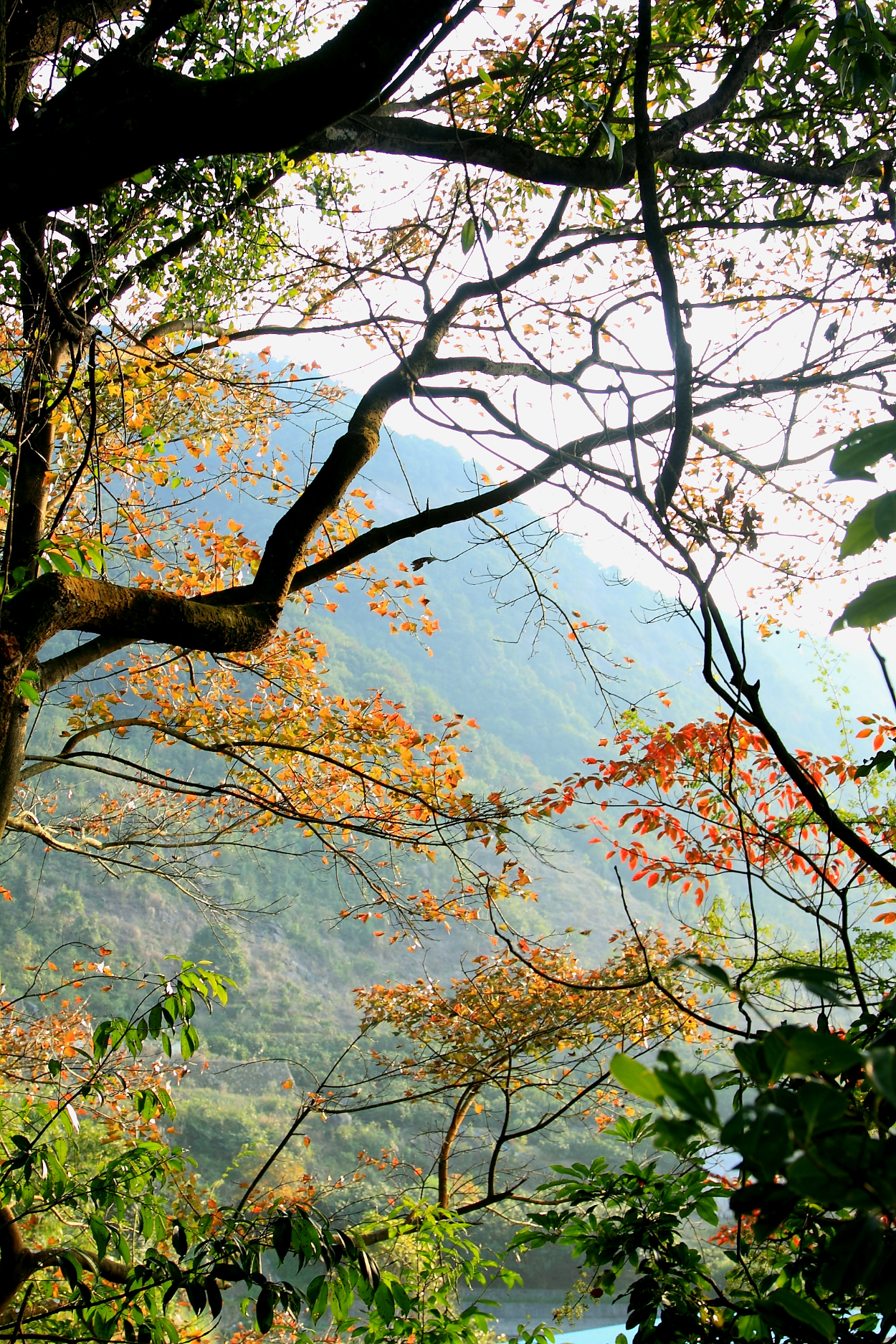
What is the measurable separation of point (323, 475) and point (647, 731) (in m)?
2.07

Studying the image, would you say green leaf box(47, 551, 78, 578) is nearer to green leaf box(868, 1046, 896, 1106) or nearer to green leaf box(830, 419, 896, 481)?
green leaf box(830, 419, 896, 481)

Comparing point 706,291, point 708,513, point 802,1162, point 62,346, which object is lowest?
point 802,1162

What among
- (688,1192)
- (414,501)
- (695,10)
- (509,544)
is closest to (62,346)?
(414,501)

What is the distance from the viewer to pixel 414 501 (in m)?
2.14

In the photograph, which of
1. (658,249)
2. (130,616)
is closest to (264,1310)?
(130,616)

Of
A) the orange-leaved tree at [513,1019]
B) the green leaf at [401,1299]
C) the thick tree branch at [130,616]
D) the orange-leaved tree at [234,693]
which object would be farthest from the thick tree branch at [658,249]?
the orange-leaved tree at [513,1019]

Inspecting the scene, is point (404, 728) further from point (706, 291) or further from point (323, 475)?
point (706, 291)

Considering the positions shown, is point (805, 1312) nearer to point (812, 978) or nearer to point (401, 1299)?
point (812, 978)

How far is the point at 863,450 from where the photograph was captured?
0.43 m

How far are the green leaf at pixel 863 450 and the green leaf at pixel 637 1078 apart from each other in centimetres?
32

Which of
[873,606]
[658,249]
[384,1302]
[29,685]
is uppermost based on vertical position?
[658,249]

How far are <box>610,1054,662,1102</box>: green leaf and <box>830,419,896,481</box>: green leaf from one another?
0.32 meters

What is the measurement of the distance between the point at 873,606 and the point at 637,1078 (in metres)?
0.29

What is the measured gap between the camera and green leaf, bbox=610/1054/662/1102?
1.01ft
